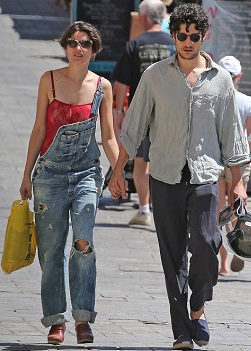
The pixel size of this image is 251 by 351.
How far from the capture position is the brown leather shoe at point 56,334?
638 centimetres

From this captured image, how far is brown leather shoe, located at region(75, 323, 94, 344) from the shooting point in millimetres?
6375

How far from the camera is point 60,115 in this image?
641 centimetres

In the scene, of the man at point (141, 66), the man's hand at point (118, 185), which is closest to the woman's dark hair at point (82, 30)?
the man's hand at point (118, 185)

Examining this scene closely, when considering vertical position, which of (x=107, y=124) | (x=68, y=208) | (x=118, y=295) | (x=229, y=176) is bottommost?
(x=118, y=295)

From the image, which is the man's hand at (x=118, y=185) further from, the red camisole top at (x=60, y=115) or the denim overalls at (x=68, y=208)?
the red camisole top at (x=60, y=115)

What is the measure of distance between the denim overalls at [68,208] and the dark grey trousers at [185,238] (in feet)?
1.27

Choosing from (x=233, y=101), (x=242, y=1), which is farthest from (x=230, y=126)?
(x=242, y=1)

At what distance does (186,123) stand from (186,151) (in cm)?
15

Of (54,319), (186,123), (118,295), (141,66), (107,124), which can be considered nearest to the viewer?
(186,123)

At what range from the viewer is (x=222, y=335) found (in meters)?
7.04

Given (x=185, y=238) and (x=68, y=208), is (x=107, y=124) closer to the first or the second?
(x=68, y=208)

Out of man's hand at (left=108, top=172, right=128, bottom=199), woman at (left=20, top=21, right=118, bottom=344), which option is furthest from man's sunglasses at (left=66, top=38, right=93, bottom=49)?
man's hand at (left=108, top=172, right=128, bottom=199)

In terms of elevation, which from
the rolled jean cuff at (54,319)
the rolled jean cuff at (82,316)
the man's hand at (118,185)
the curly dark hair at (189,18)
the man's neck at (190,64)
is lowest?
the rolled jean cuff at (54,319)

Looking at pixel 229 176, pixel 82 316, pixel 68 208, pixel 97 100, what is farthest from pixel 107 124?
pixel 229 176
